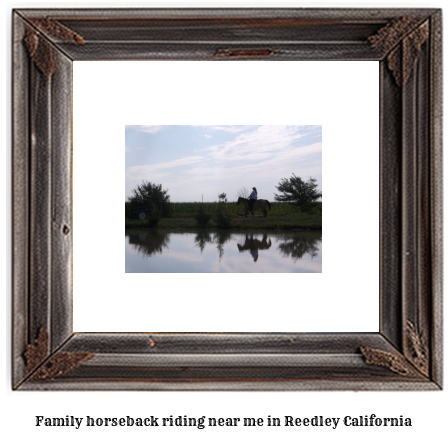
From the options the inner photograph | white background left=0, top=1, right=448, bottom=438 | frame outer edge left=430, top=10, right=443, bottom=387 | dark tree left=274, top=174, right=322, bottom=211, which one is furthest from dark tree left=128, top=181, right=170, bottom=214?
frame outer edge left=430, top=10, right=443, bottom=387

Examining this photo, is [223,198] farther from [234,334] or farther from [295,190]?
[234,334]

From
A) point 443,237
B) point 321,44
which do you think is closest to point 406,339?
point 443,237

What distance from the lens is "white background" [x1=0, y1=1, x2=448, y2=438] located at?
0.76m

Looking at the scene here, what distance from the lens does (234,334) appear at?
772mm

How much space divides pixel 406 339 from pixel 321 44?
0.65 metres

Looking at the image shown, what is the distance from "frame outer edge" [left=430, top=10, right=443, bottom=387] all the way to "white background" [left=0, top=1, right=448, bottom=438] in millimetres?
96

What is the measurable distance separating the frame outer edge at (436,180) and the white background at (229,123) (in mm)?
111

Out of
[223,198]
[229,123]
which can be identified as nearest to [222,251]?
[223,198]

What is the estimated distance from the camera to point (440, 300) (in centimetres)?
75

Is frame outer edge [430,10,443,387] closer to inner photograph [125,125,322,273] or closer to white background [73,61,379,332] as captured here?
white background [73,61,379,332]
